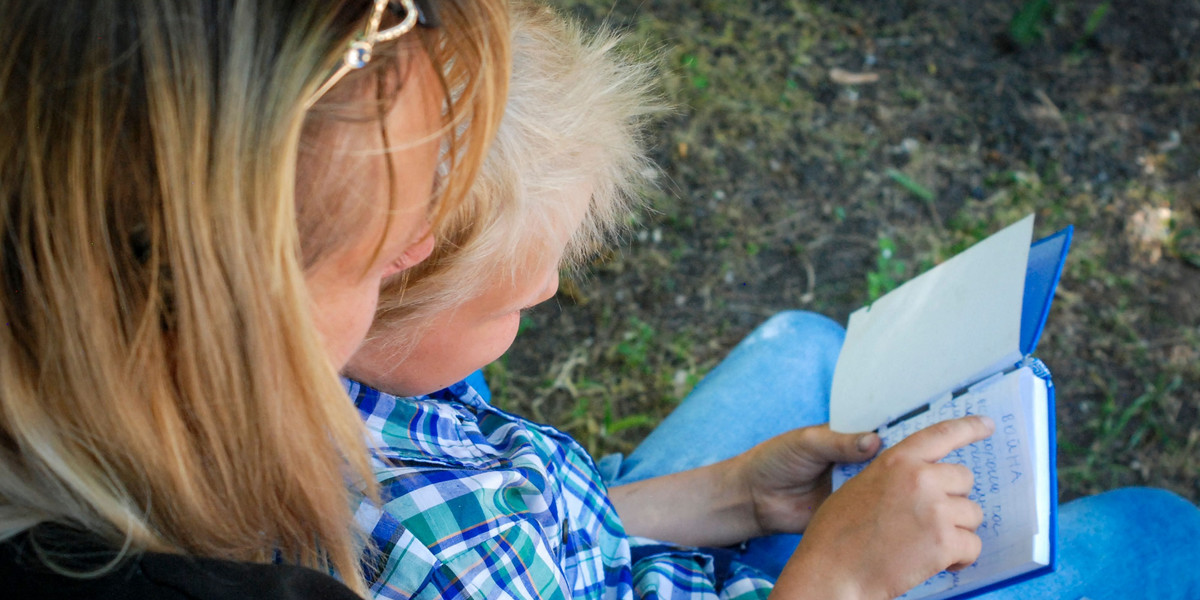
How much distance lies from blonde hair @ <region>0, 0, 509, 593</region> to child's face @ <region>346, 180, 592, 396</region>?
0.74 feet

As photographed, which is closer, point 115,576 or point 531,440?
point 115,576

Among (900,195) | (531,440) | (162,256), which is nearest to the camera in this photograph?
(162,256)

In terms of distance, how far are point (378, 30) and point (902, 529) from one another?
71 cm

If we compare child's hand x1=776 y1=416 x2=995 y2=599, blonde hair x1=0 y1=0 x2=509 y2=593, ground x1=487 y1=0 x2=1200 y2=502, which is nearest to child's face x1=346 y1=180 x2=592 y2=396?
blonde hair x1=0 y1=0 x2=509 y2=593

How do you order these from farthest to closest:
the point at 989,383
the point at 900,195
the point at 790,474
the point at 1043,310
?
the point at 900,195 < the point at 790,474 < the point at 989,383 < the point at 1043,310

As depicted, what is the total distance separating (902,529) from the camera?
88 centimetres

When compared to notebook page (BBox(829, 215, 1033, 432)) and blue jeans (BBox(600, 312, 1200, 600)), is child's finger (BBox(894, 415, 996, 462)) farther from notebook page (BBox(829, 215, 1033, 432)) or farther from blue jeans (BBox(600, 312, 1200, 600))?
blue jeans (BBox(600, 312, 1200, 600))

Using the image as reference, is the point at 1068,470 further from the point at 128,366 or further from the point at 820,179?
the point at 128,366

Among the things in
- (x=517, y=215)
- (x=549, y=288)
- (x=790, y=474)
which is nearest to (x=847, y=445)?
(x=790, y=474)

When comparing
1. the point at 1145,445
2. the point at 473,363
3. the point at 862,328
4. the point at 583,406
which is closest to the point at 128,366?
the point at 473,363

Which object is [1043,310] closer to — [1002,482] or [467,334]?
[1002,482]

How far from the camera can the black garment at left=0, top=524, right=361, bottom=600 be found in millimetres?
542

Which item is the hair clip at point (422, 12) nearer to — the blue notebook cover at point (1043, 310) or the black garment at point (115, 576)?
A: the black garment at point (115, 576)

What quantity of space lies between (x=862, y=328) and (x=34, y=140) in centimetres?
96
